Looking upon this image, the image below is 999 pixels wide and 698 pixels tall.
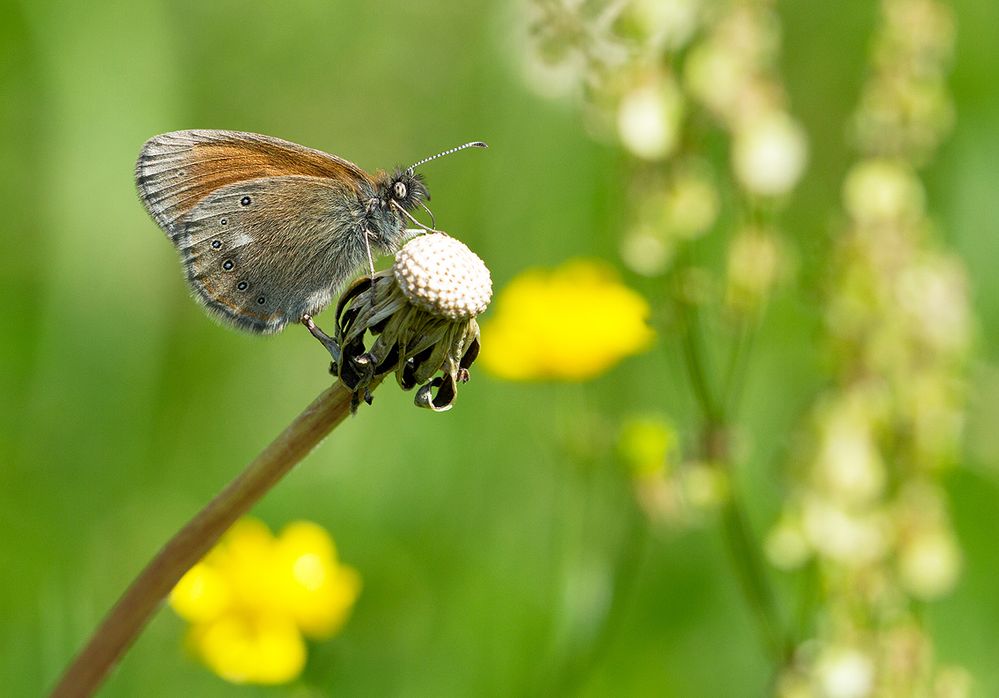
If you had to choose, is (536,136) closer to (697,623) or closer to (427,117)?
(427,117)

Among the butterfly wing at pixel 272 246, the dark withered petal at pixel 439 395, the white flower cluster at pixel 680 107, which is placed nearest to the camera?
the dark withered petal at pixel 439 395

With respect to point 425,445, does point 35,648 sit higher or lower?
lower

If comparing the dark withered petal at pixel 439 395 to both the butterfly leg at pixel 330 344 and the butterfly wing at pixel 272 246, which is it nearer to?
the butterfly leg at pixel 330 344

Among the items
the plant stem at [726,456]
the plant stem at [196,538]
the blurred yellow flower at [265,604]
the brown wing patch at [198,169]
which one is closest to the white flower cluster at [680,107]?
the plant stem at [726,456]

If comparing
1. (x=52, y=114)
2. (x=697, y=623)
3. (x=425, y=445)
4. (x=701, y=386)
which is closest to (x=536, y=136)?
(x=425, y=445)

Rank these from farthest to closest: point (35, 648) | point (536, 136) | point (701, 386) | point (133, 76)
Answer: point (536, 136), point (133, 76), point (35, 648), point (701, 386)

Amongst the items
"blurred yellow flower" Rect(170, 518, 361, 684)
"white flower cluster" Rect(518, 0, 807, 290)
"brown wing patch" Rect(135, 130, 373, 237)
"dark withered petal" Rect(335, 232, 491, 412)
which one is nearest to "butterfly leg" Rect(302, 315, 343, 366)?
"dark withered petal" Rect(335, 232, 491, 412)

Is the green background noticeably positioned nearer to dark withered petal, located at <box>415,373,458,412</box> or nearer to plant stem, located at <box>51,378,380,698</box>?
dark withered petal, located at <box>415,373,458,412</box>
